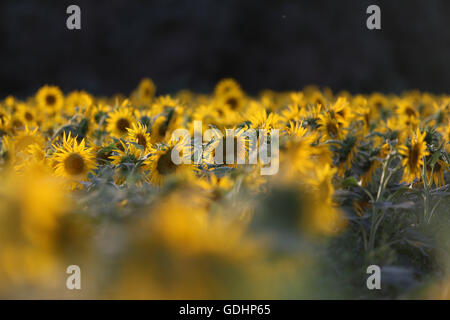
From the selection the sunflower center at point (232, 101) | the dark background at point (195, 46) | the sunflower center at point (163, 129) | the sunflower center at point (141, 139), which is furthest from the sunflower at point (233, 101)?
the dark background at point (195, 46)

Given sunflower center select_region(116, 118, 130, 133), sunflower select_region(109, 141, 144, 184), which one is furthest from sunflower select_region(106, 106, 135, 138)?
sunflower select_region(109, 141, 144, 184)

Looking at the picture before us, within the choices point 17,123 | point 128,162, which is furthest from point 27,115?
point 128,162

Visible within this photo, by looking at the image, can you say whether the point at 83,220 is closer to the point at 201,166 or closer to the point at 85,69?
the point at 201,166

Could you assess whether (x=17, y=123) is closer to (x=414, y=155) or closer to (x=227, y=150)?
(x=227, y=150)

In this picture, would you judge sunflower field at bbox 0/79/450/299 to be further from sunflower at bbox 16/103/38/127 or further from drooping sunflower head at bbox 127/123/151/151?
sunflower at bbox 16/103/38/127

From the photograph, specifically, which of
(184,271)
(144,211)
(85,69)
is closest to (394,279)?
(144,211)

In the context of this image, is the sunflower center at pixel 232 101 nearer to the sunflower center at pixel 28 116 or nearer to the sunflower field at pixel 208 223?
the sunflower field at pixel 208 223
